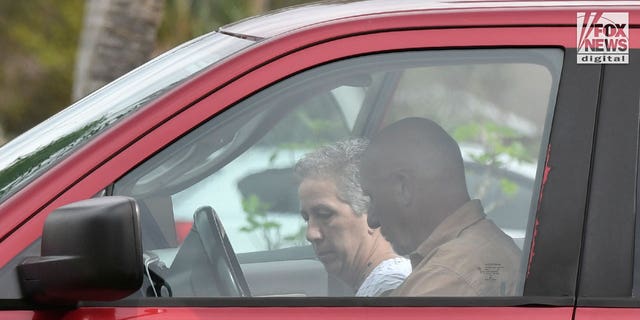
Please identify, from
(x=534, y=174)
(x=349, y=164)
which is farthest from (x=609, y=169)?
(x=349, y=164)

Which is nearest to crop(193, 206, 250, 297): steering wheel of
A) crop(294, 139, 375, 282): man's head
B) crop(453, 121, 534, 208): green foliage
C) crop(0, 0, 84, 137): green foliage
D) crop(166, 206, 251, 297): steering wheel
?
crop(166, 206, 251, 297): steering wheel

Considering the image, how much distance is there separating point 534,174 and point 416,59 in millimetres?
340

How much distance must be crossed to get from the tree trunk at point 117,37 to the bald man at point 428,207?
18.5 ft

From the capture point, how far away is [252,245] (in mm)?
2387

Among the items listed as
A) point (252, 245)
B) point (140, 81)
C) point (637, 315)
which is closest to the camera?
point (637, 315)

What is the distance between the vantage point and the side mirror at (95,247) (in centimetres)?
206

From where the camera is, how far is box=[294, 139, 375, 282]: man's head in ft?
7.90

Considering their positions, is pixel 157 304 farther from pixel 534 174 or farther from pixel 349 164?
pixel 534 174

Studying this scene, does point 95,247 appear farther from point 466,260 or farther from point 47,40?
point 47,40

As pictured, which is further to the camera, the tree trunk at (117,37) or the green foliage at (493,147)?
Result: the tree trunk at (117,37)

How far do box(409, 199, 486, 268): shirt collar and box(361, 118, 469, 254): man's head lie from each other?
10 mm

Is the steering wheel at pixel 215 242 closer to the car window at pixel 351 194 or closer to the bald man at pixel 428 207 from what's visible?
the car window at pixel 351 194

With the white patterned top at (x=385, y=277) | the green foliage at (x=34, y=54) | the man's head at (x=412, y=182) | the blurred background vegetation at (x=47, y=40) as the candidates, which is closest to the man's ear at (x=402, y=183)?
the man's head at (x=412, y=182)

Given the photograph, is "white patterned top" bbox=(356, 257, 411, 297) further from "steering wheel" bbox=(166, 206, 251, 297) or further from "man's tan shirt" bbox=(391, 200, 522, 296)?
"steering wheel" bbox=(166, 206, 251, 297)
